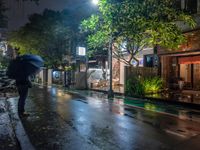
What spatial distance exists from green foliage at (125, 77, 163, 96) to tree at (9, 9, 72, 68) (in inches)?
618

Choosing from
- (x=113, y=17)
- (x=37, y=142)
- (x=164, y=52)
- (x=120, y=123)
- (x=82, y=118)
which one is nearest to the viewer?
(x=37, y=142)

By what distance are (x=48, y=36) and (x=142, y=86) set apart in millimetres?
21962

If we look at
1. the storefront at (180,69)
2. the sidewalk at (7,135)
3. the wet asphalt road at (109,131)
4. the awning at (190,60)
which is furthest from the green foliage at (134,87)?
the sidewalk at (7,135)

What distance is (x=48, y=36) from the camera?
38.0 metres

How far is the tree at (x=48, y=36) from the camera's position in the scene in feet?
117

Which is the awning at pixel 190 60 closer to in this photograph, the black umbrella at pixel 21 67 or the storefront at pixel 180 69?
the storefront at pixel 180 69

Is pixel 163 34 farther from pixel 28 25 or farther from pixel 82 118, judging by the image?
pixel 28 25

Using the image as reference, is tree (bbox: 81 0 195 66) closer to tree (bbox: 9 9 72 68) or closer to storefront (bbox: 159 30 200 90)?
storefront (bbox: 159 30 200 90)

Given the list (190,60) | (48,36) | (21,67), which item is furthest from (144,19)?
(48,36)

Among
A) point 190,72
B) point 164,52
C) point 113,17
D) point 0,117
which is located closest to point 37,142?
point 0,117

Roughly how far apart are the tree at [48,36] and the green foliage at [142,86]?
15.7 metres

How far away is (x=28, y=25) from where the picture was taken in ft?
141

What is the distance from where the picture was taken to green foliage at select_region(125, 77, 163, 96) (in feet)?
62.5

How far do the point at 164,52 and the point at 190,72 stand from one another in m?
3.58
